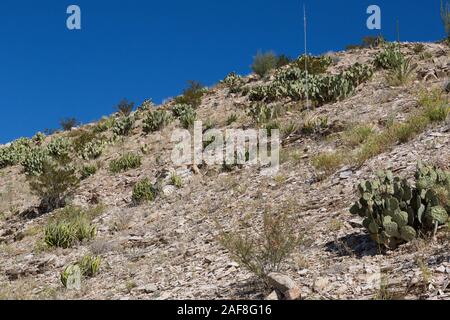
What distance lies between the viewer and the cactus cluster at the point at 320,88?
14.3 m

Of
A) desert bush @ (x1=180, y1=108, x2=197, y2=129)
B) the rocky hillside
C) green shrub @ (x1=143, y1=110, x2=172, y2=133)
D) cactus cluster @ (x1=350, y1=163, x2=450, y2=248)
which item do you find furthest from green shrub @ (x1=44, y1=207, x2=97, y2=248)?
green shrub @ (x1=143, y1=110, x2=172, y2=133)

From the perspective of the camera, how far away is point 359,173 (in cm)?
823

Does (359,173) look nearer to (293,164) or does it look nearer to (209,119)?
(293,164)

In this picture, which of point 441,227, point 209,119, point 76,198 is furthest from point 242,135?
point 441,227

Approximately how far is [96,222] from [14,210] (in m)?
3.99

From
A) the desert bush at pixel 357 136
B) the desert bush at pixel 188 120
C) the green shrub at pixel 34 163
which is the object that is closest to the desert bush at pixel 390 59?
the desert bush at pixel 357 136

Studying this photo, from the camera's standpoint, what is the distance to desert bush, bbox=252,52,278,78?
24.0 metres

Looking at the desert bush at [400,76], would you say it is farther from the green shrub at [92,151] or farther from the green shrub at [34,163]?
the green shrub at [34,163]

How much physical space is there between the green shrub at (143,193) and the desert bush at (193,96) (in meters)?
10.0

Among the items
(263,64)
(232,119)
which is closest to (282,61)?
(263,64)

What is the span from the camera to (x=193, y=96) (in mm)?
21953

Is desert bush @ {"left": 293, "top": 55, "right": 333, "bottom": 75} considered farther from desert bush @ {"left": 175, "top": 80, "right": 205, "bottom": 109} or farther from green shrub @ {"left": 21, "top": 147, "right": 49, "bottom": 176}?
green shrub @ {"left": 21, "top": 147, "right": 49, "bottom": 176}

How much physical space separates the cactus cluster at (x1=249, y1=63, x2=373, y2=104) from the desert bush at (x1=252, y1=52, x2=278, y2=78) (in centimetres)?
454

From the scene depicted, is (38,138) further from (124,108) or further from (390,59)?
(390,59)
